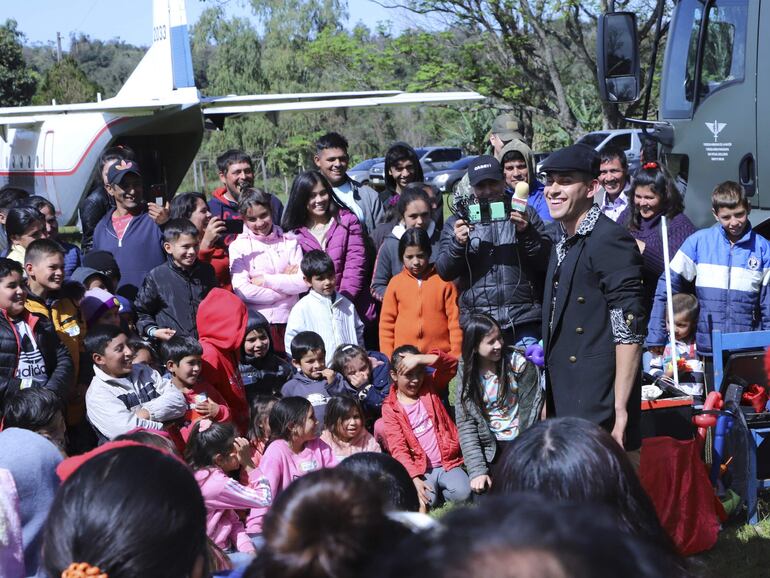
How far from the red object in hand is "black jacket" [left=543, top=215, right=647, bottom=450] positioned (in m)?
1.65

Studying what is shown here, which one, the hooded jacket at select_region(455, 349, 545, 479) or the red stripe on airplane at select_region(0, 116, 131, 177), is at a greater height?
the red stripe on airplane at select_region(0, 116, 131, 177)

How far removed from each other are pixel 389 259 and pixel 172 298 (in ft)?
4.97

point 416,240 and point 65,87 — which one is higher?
point 65,87

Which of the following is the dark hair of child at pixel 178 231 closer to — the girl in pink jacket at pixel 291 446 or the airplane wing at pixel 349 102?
the girl in pink jacket at pixel 291 446

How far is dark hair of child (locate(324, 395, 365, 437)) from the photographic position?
5.51m

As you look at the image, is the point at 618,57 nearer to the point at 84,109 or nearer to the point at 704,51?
the point at 704,51

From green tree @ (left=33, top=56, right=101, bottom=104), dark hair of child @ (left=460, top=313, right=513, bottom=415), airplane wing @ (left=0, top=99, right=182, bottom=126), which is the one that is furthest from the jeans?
green tree @ (left=33, top=56, right=101, bottom=104)

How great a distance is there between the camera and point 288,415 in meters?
5.11

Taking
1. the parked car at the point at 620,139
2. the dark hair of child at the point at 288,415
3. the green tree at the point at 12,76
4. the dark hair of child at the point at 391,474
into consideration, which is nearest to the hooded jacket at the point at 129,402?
the dark hair of child at the point at 288,415

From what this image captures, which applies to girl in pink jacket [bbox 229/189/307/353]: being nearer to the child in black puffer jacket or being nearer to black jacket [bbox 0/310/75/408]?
the child in black puffer jacket

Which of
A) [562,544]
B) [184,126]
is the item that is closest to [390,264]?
[562,544]

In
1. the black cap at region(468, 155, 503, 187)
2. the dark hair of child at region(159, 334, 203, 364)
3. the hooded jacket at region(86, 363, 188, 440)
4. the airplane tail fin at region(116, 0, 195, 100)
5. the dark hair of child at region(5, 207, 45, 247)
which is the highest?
the airplane tail fin at region(116, 0, 195, 100)

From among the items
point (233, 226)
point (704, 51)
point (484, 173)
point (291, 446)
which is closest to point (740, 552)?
point (291, 446)

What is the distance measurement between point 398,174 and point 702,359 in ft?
8.61
